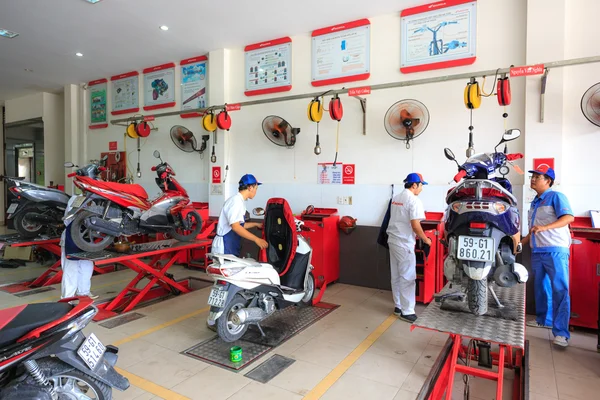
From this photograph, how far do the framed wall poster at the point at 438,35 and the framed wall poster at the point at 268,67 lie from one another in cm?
185

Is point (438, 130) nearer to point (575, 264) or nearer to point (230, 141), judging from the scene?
point (575, 264)

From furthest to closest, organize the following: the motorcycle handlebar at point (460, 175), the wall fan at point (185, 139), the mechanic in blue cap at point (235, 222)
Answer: the wall fan at point (185, 139) < the mechanic in blue cap at point (235, 222) < the motorcycle handlebar at point (460, 175)

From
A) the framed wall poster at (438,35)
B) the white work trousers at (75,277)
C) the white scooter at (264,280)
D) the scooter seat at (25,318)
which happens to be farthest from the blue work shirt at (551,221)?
the white work trousers at (75,277)

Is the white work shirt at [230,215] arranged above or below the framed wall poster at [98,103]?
below

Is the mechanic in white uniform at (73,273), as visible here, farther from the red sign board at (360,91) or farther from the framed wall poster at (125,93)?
the framed wall poster at (125,93)

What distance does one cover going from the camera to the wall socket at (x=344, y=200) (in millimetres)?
5492

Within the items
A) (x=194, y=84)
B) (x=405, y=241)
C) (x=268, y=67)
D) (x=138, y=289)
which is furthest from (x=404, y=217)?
(x=194, y=84)

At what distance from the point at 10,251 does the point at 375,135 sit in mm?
6975

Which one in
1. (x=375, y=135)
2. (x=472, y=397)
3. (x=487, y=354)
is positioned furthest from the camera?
(x=375, y=135)

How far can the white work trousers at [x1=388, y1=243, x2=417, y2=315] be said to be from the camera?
12.7ft

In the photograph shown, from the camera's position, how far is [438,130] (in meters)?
4.84

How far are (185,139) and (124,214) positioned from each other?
99.2 inches

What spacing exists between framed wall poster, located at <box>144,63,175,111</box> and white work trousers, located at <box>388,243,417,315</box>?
5.53m

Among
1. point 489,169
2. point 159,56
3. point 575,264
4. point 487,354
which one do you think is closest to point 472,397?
point 487,354
